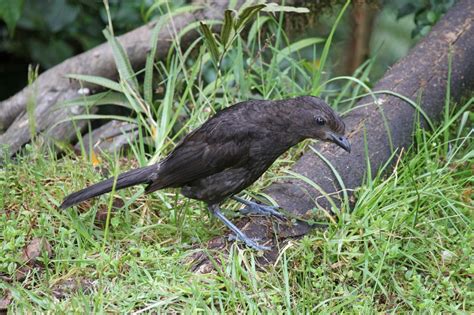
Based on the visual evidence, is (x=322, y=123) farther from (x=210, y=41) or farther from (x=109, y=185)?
(x=109, y=185)

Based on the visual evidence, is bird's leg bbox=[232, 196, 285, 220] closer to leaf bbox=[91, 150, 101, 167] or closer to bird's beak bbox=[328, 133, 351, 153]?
bird's beak bbox=[328, 133, 351, 153]

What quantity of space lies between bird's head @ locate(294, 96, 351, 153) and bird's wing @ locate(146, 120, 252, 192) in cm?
33

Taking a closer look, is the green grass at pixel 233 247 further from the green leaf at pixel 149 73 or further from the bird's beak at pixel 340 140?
the bird's beak at pixel 340 140

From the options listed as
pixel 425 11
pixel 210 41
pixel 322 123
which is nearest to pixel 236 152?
pixel 322 123

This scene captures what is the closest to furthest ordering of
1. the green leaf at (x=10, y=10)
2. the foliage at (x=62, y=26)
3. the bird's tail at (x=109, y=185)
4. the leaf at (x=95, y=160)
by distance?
the bird's tail at (x=109, y=185), the leaf at (x=95, y=160), the green leaf at (x=10, y=10), the foliage at (x=62, y=26)

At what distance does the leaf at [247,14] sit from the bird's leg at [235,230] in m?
1.14

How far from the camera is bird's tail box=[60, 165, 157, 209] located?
14.3 ft

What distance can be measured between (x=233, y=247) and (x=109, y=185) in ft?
2.61

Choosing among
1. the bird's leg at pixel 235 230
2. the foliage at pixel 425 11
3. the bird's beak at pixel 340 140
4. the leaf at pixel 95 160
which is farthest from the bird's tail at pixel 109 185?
the foliage at pixel 425 11

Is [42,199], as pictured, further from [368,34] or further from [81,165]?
[368,34]

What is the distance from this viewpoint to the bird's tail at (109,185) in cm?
436

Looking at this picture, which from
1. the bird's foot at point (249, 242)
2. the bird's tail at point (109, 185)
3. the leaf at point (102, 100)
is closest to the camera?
the bird's foot at point (249, 242)

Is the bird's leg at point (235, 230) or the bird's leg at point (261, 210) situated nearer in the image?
the bird's leg at point (235, 230)

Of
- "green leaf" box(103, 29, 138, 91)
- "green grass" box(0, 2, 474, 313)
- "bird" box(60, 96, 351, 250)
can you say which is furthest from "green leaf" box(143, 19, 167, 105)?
"bird" box(60, 96, 351, 250)
